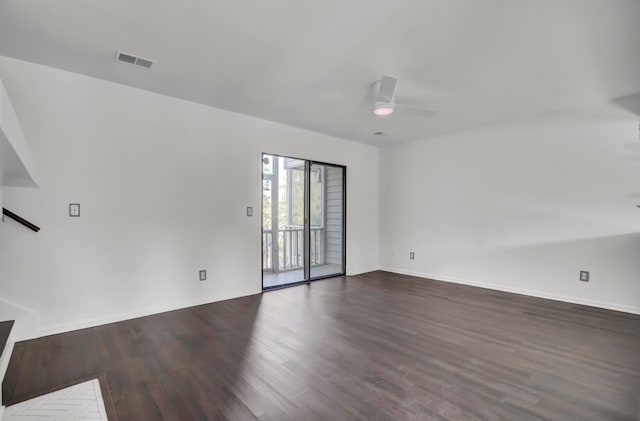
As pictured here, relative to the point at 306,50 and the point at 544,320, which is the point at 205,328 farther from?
the point at 544,320

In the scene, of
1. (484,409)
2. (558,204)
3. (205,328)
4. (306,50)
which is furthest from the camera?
(558,204)

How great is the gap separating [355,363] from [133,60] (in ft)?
10.3

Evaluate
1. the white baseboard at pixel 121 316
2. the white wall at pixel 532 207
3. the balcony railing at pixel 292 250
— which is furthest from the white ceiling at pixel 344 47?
the balcony railing at pixel 292 250

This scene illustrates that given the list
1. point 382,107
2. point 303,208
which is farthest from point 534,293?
point 303,208

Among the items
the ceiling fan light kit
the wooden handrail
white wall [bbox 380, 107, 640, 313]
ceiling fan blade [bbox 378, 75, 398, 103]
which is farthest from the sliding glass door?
the wooden handrail

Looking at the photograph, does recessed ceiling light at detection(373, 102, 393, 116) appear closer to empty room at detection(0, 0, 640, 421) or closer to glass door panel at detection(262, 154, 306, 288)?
empty room at detection(0, 0, 640, 421)

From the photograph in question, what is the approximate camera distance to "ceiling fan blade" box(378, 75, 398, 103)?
276 centimetres

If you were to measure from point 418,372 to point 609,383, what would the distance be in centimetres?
124

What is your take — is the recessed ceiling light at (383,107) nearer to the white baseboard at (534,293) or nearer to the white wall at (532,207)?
the white wall at (532,207)

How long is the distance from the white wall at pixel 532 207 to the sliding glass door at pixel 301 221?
1232 millimetres

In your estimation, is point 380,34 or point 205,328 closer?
point 380,34

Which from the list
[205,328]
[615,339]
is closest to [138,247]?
[205,328]

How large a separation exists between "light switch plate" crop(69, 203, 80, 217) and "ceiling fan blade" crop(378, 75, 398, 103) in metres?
3.13

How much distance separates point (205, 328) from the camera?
2.95m
